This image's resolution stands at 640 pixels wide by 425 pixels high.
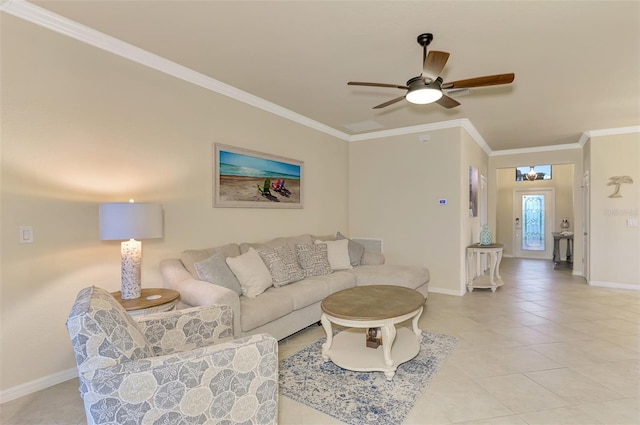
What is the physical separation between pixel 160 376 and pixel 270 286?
202 cm

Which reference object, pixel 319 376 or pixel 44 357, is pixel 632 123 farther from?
pixel 44 357

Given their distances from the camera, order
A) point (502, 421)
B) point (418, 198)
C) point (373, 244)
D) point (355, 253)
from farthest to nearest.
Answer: point (373, 244) < point (418, 198) < point (355, 253) < point (502, 421)

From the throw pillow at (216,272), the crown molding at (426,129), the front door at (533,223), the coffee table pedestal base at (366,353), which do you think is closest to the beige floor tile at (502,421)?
the coffee table pedestal base at (366,353)

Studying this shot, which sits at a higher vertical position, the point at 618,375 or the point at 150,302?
the point at 150,302

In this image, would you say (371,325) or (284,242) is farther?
(284,242)

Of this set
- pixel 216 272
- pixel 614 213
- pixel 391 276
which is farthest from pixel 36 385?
pixel 614 213

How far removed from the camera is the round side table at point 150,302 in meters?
2.32

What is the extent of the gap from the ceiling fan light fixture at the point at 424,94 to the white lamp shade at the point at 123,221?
227cm

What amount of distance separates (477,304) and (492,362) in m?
1.88

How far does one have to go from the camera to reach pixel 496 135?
Answer: 5.94m

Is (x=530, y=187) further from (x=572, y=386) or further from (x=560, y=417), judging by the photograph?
(x=560, y=417)

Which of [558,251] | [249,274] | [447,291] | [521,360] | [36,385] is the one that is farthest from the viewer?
[558,251]

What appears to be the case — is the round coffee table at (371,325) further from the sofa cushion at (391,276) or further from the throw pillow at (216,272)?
the throw pillow at (216,272)

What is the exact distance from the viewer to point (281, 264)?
3.59 metres
